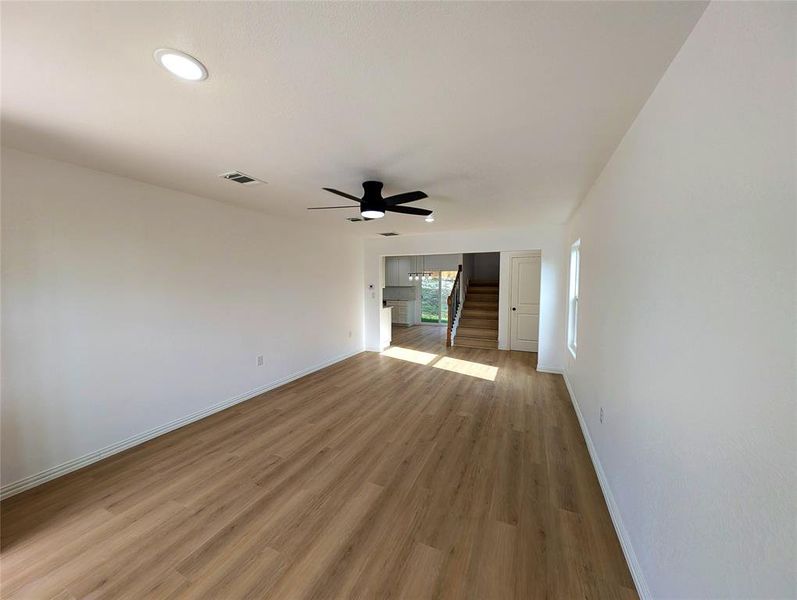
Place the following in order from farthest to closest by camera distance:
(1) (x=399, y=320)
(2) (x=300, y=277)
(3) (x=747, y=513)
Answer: (1) (x=399, y=320) < (2) (x=300, y=277) < (3) (x=747, y=513)

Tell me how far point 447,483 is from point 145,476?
2443 millimetres

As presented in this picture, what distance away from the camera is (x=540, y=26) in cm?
109

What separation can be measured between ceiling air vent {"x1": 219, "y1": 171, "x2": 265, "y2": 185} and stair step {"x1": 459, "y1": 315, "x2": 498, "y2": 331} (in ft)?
18.5

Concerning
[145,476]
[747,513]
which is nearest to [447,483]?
[747,513]

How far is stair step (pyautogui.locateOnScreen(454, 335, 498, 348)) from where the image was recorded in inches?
264

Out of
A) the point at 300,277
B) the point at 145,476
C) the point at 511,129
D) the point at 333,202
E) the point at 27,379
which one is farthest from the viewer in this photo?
the point at 300,277

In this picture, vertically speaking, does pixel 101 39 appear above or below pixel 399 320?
above

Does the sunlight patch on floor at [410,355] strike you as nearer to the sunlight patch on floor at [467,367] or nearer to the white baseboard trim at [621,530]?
the sunlight patch on floor at [467,367]

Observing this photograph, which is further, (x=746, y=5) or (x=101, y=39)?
(x=101, y=39)

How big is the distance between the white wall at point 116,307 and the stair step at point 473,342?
4.17m

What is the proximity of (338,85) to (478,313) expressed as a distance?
22.0 feet

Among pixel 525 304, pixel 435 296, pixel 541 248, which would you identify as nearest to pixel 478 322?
pixel 525 304

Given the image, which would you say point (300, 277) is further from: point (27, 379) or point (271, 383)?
point (27, 379)

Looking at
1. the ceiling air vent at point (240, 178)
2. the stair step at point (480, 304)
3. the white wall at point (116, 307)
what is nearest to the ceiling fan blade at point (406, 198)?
the ceiling air vent at point (240, 178)
